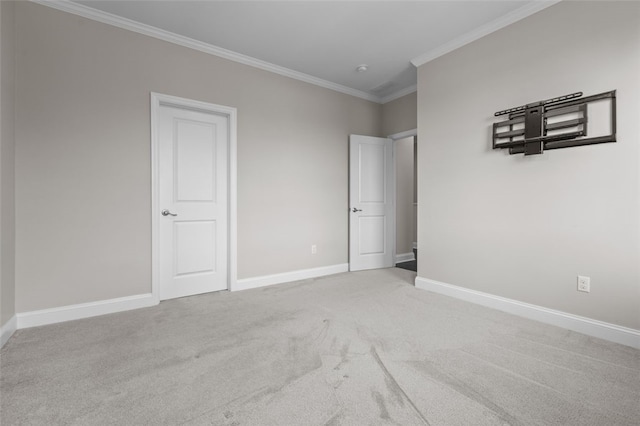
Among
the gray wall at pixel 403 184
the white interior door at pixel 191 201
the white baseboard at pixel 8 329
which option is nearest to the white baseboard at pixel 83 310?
the white baseboard at pixel 8 329

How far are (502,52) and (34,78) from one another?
13.6 ft

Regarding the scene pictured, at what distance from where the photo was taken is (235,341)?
7.11 ft

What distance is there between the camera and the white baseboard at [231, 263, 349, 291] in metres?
3.55

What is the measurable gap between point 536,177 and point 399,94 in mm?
2581

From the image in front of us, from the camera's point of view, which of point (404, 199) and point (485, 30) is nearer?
point (485, 30)

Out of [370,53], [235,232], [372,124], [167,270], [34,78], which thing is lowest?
[167,270]

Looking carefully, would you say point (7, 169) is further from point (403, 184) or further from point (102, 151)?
point (403, 184)

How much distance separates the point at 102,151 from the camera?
8.96ft

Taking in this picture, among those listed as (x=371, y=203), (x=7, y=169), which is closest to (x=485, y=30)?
(x=371, y=203)

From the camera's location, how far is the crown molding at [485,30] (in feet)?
8.37

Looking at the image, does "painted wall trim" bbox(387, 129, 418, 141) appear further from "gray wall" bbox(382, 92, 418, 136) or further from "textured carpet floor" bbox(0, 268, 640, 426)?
"textured carpet floor" bbox(0, 268, 640, 426)

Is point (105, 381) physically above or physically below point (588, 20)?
below

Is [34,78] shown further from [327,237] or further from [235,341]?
[327,237]

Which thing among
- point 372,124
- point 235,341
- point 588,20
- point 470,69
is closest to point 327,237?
point 372,124
